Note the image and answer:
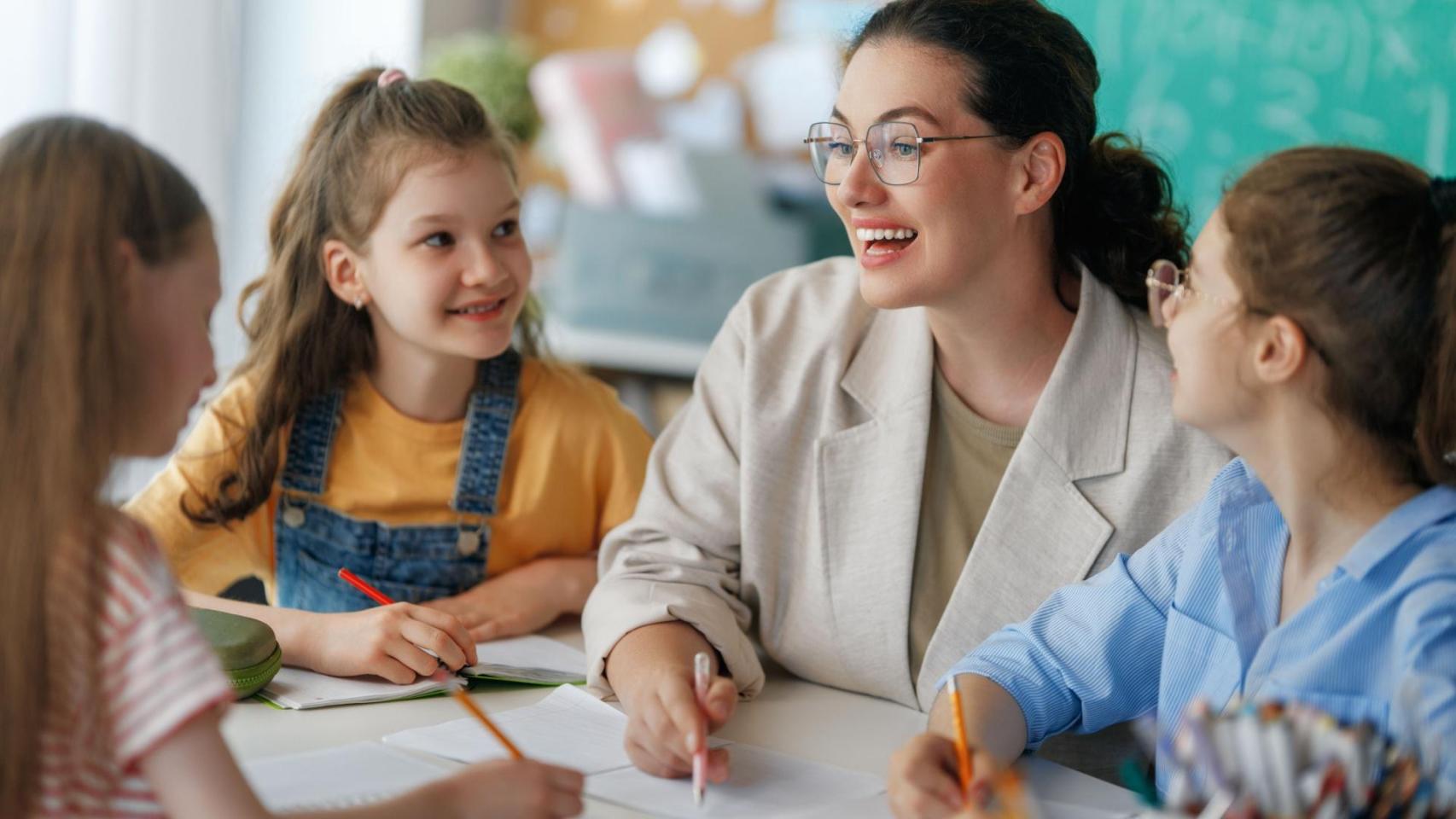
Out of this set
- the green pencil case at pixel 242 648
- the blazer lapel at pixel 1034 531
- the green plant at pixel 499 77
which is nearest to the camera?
the green pencil case at pixel 242 648

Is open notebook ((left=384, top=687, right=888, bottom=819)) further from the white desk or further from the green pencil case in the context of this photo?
the green pencil case

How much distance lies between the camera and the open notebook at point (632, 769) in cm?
114

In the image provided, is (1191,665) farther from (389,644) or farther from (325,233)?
(325,233)

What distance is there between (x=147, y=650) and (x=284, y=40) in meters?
2.96

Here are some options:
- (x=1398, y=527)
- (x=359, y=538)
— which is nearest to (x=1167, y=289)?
(x=1398, y=527)

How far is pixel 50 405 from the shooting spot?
0.84 meters

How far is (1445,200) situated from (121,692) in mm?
955

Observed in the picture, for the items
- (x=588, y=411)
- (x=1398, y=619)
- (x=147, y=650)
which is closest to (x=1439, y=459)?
(x=1398, y=619)

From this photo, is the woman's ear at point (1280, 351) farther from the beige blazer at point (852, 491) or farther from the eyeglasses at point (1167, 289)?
the beige blazer at point (852, 491)

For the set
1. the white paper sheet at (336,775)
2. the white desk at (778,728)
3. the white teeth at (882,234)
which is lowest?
the white desk at (778,728)

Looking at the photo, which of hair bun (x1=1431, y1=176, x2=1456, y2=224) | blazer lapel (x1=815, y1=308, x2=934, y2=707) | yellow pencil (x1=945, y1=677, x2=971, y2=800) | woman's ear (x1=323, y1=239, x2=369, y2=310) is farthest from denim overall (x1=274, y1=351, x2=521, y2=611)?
hair bun (x1=1431, y1=176, x2=1456, y2=224)

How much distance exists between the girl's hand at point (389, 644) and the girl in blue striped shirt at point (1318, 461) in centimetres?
48

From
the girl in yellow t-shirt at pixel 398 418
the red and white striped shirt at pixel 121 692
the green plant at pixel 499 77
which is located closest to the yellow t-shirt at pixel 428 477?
the girl in yellow t-shirt at pixel 398 418

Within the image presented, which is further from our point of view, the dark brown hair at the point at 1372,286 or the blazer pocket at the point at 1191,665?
the blazer pocket at the point at 1191,665
